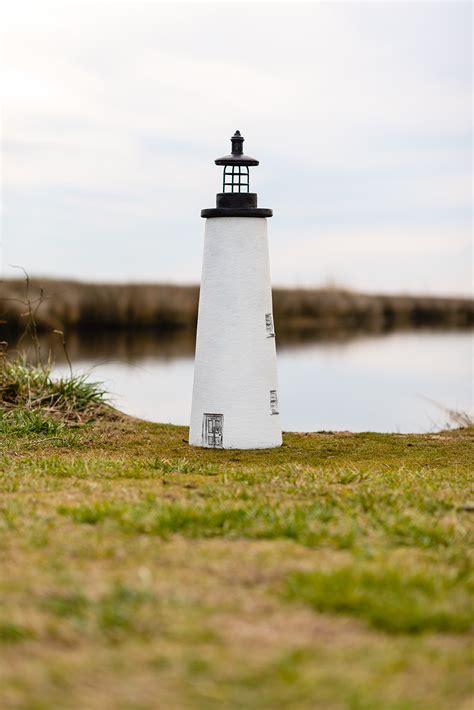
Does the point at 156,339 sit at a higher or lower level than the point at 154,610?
higher

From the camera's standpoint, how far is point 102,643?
4195mm

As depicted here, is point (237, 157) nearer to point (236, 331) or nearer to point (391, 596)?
point (236, 331)

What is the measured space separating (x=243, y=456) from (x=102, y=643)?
7.09 meters

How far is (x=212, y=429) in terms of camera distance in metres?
11.7

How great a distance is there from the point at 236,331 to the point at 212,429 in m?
1.24

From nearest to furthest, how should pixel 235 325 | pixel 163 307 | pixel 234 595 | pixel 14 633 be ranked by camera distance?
pixel 14 633 → pixel 234 595 → pixel 235 325 → pixel 163 307

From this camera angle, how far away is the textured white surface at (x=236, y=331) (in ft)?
37.6

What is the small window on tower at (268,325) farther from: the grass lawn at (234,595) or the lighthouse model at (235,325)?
the grass lawn at (234,595)

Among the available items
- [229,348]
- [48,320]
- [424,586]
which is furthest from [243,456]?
[48,320]

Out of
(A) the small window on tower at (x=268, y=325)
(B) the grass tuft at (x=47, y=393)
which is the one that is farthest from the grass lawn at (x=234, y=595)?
(B) the grass tuft at (x=47, y=393)

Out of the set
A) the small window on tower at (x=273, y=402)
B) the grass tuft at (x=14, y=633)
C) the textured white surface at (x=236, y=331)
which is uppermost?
the textured white surface at (x=236, y=331)

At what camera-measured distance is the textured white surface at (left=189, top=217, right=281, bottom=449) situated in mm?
11461

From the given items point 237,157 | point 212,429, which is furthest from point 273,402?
point 237,157

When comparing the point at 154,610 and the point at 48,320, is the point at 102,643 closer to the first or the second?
the point at 154,610
